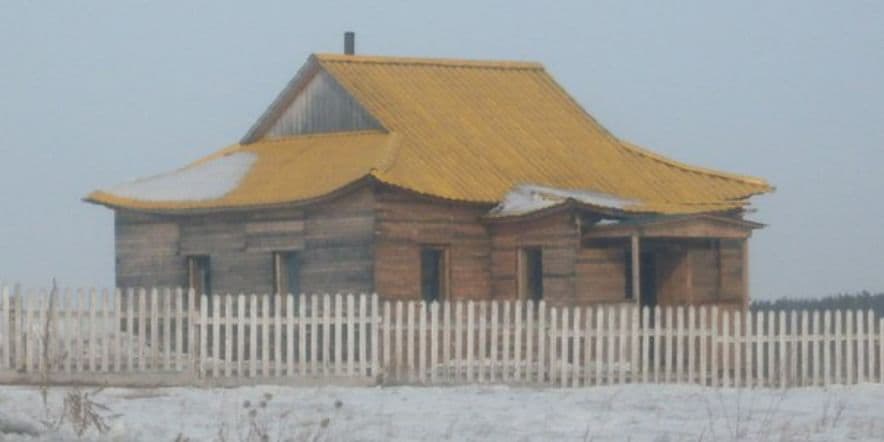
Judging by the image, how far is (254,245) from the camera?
4216 centimetres

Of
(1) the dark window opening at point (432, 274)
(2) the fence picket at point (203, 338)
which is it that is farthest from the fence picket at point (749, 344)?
(1) the dark window opening at point (432, 274)

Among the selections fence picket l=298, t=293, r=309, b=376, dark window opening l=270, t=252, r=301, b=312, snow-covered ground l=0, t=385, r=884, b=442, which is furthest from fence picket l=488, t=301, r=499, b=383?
dark window opening l=270, t=252, r=301, b=312

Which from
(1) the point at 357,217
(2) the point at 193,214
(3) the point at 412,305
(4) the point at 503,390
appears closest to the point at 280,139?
(2) the point at 193,214

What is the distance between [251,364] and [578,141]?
15262mm

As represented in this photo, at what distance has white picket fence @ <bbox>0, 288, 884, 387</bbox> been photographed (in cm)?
3067

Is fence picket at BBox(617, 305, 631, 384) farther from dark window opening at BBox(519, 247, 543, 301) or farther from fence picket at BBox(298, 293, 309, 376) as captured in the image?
dark window opening at BBox(519, 247, 543, 301)

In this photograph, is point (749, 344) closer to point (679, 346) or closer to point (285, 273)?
point (679, 346)

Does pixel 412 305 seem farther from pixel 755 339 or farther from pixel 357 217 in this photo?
pixel 357 217

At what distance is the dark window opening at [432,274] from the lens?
41.2 metres

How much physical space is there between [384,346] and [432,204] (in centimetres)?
857

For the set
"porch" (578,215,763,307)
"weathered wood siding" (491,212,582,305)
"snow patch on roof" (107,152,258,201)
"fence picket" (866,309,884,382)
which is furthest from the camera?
"snow patch on roof" (107,152,258,201)

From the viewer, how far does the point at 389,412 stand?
24.1m

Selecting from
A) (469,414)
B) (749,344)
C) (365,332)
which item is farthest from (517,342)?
(469,414)

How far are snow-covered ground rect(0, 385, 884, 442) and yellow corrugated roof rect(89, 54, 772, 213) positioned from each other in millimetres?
11191
